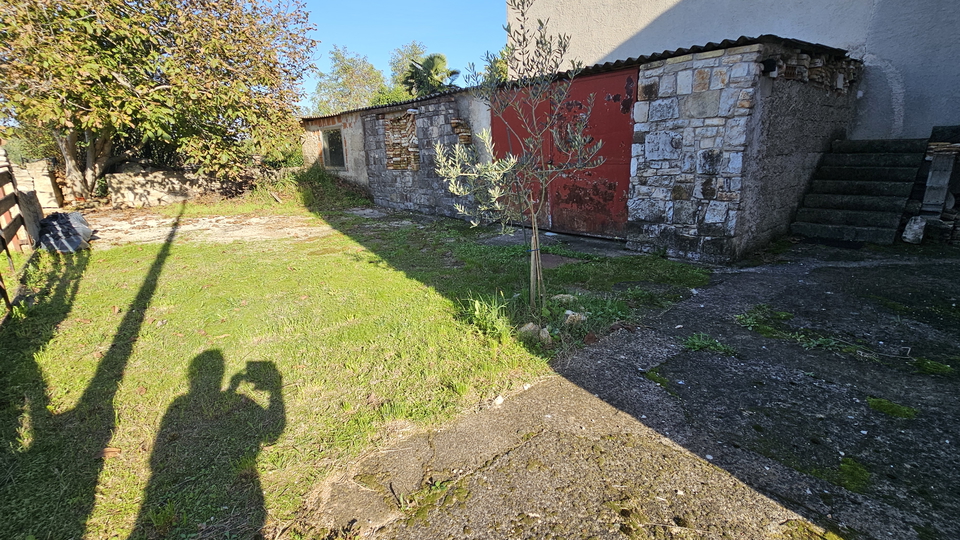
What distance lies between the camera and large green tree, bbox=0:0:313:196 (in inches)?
311

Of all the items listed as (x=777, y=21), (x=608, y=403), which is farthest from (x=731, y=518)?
(x=777, y=21)

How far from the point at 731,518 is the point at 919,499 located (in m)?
0.82

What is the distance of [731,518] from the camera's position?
1823 millimetres

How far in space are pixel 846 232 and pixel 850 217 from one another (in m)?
0.26

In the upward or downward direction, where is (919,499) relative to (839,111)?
downward

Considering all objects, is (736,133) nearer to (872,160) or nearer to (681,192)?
(681,192)

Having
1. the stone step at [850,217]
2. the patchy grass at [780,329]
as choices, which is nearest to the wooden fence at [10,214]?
the patchy grass at [780,329]

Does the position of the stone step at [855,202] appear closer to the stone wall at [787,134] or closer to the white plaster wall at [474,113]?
the stone wall at [787,134]

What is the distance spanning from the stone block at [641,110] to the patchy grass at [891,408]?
4269 mm

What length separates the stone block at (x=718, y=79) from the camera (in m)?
5.06

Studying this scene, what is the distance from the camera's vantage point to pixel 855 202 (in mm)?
6145

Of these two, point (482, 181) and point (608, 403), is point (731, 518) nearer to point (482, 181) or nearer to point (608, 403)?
→ point (608, 403)

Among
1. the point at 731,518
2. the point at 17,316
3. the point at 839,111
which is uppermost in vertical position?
the point at 839,111

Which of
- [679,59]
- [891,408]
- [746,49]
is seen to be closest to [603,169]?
[679,59]
